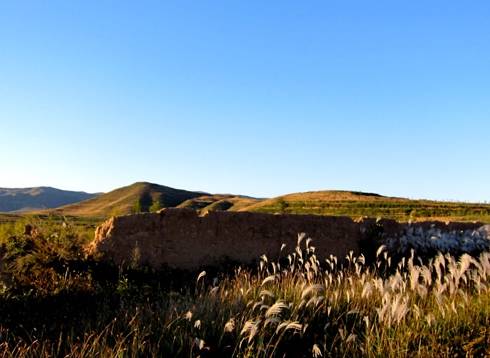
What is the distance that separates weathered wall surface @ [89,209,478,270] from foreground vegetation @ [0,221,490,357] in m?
0.54

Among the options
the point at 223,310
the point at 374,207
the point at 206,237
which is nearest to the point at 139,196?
the point at 374,207

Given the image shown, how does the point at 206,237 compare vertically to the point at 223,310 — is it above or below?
above

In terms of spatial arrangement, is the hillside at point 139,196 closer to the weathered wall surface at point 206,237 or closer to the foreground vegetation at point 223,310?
the weathered wall surface at point 206,237

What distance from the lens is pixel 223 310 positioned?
7.65m

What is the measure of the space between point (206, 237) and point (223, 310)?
24.7ft

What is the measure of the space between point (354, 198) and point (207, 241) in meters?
47.9

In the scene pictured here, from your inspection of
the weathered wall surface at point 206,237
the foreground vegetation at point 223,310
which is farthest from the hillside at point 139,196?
the foreground vegetation at point 223,310

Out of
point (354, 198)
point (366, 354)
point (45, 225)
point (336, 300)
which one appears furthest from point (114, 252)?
point (354, 198)

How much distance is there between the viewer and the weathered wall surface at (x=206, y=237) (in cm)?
1431

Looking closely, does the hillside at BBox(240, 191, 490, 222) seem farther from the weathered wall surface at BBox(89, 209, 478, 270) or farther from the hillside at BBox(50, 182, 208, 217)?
the hillside at BBox(50, 182, 208, 217)

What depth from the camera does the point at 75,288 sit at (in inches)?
467

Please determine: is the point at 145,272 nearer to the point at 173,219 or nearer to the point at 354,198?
the point at 173,219

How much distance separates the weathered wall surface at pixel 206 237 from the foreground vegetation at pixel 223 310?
0.54 metres

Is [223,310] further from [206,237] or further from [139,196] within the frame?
[139,196]
